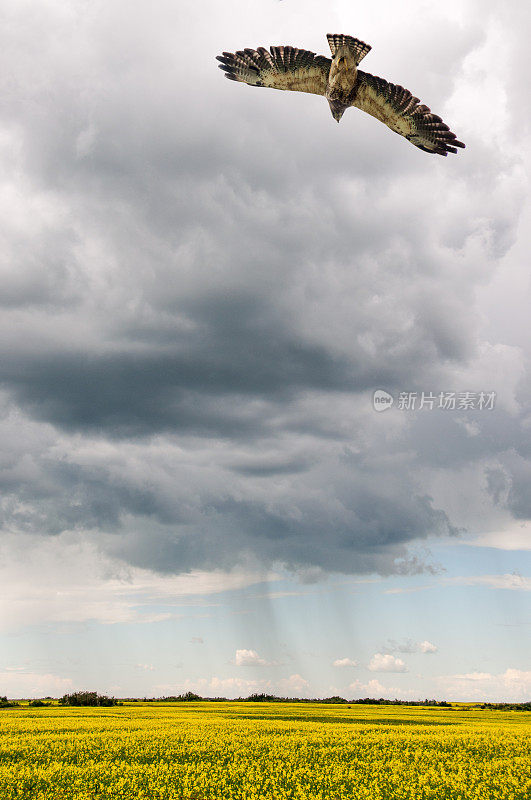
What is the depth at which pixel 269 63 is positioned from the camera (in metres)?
20.0

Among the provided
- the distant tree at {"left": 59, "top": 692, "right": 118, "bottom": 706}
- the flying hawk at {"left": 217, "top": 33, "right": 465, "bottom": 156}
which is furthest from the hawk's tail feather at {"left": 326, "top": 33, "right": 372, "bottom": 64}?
the distant tree at {"left": 59, "top": 692, "right": 118, "bottom": 706}

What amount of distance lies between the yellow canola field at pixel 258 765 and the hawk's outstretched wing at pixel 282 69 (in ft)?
71.6

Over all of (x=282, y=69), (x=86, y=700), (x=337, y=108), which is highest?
(x=282, y=69)

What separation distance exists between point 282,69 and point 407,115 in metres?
4.57

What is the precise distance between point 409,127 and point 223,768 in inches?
917

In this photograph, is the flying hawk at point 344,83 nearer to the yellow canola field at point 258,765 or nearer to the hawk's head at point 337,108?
the hawk's head at point 337,108

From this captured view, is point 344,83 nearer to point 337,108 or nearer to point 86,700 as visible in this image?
point 337,108

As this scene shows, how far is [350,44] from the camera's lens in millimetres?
18797

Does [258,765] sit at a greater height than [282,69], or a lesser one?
lesser

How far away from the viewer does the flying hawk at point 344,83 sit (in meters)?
19.0

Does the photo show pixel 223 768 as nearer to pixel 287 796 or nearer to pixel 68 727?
pixel 287 796

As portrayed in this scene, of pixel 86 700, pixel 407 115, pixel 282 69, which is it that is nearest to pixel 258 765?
pixel 407 115

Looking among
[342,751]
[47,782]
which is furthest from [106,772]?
[342,751]

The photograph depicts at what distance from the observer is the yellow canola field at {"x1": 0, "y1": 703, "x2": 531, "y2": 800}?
18266 mm
